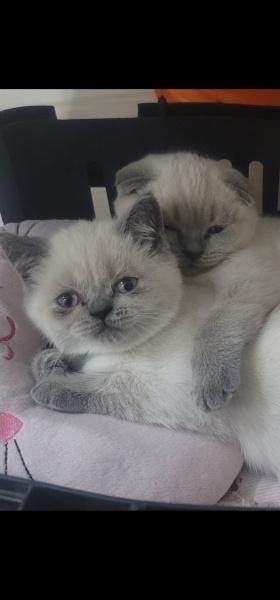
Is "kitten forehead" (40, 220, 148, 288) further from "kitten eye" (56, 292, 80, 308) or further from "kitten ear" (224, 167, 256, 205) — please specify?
"kitten ear" (224, 167, 256, 205)

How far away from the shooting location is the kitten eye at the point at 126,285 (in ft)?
2.92

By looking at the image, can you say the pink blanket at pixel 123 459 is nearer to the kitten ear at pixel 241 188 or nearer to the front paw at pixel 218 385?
the front paw at pixel 218 385

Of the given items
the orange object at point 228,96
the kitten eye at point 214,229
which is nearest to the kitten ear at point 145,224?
the kitten eye at point 214,229

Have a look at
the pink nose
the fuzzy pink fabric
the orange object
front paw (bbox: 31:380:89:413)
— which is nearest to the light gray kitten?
the fuzzy pink fabric

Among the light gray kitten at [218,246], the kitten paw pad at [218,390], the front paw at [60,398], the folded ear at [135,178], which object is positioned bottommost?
the front paw at [60,398]

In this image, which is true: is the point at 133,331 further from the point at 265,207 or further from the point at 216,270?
the point at 265,207

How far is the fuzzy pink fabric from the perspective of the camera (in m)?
0.85

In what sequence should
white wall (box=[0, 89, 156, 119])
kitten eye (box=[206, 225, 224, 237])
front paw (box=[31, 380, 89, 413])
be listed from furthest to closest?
white wall (box=[0, 89, 156, 119]), kitten eye (box=[206, 225, 224, 237]), front paw (box=[31, 380, 89, 413])

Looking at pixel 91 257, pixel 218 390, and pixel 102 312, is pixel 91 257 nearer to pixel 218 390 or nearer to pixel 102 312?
pixel 102 312

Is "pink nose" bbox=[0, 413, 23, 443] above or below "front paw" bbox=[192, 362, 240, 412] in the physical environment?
below

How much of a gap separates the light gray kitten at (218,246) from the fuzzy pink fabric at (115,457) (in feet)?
0.33

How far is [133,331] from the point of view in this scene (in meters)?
0.88
